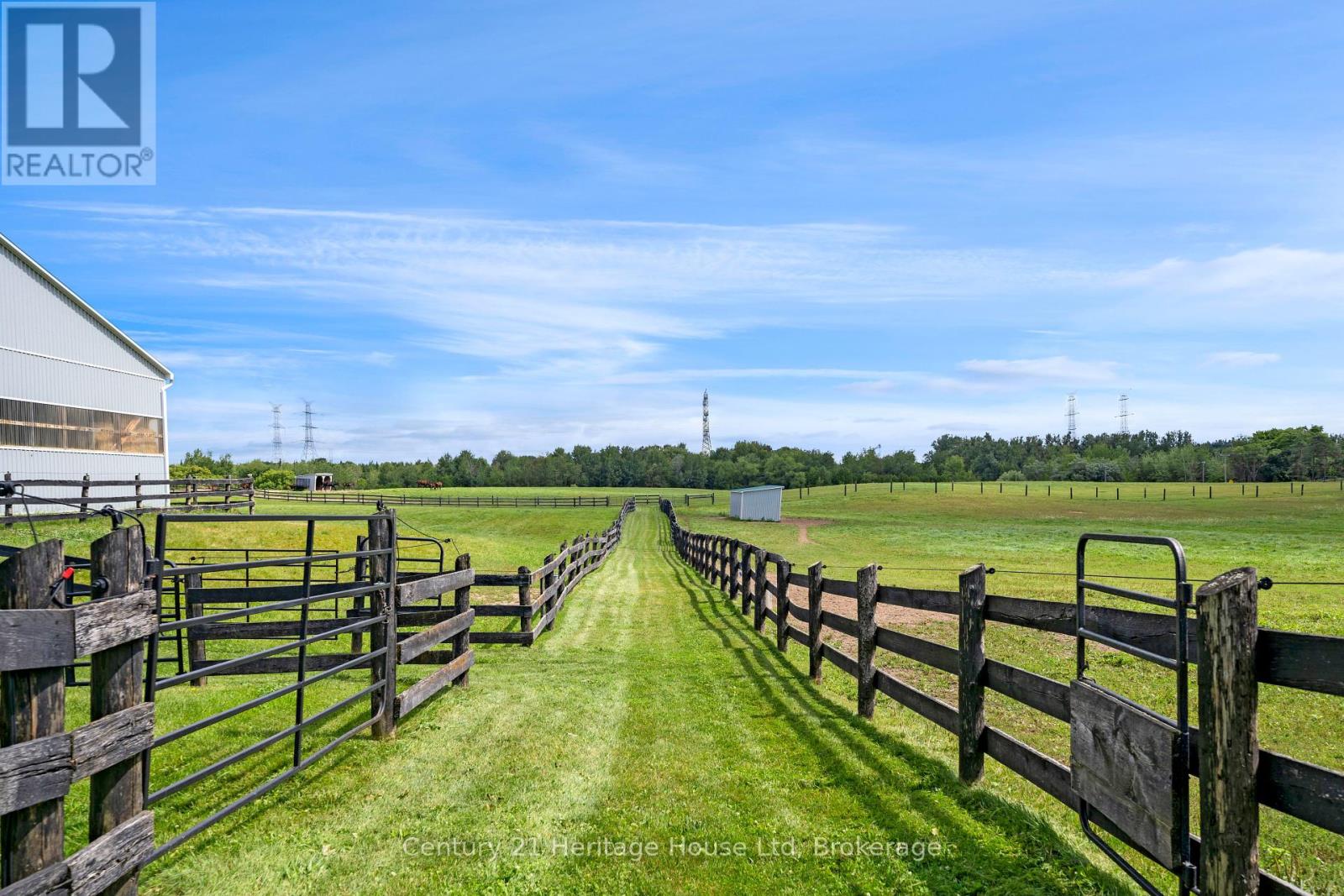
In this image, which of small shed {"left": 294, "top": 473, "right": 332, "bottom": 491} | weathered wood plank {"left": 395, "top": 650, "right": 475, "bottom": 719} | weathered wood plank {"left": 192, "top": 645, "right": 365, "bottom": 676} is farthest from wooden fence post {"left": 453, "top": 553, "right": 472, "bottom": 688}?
small shed {"left": 294, "top": 473, "right": 332, "bottom": 491}

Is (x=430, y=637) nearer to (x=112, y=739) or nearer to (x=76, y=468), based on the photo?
(x=112, y=739)

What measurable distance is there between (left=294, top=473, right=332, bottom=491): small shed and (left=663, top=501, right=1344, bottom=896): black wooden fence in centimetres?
9350

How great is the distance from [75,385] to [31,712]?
1190 inches

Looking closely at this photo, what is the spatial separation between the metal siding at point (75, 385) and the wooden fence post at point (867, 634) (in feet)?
92.7

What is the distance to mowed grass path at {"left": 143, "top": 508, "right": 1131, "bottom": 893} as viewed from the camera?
4.11m

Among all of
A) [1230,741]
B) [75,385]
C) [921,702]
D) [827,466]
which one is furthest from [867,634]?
[827,466]

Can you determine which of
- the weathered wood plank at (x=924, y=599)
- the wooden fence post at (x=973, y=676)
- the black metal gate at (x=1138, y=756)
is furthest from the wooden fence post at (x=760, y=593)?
the black metal gate at (x=1138, y=756)

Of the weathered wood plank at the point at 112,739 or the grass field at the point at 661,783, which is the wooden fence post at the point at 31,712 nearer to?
the weathered wood plank at the point at 112,739

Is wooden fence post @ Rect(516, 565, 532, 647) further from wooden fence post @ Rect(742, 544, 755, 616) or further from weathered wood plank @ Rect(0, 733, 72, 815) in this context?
weathered wood plank @ Rect(0, 733, 72, 815)

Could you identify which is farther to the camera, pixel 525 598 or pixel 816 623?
pixel 525 598

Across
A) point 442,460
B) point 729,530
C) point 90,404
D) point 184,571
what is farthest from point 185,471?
point 442,460

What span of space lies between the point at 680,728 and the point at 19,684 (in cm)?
504

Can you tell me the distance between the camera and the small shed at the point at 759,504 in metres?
56.6

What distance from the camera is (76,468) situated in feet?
87.9
